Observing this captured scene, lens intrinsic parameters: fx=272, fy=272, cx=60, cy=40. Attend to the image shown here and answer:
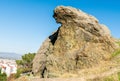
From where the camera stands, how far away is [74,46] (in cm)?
2212

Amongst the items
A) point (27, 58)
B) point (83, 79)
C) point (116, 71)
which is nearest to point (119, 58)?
point (116, 71)

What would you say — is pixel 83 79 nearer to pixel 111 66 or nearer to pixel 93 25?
pixel 111 66

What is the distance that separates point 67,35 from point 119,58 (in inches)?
195

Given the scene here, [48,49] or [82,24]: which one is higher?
[82,24]

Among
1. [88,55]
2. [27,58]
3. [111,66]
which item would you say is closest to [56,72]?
[88,55]

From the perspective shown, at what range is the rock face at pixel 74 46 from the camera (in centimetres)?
2048

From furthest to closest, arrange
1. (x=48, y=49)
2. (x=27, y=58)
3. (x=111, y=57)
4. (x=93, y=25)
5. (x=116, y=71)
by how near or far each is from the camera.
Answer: (x=27, y=58) → (x=48, y=49) → (x=93, y=25) → (x=111, y=57) → (x=116, y=71)

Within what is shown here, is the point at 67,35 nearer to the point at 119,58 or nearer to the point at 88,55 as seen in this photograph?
the point at 88,55

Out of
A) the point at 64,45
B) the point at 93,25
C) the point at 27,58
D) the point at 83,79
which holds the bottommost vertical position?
the point at 83,79

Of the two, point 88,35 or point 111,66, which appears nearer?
point 111,66

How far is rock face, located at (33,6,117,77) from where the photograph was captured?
2048 centimetres

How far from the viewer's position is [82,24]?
73.4ft

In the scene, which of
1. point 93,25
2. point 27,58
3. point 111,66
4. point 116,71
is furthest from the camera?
point 27,58

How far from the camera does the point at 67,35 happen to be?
22734 mm
